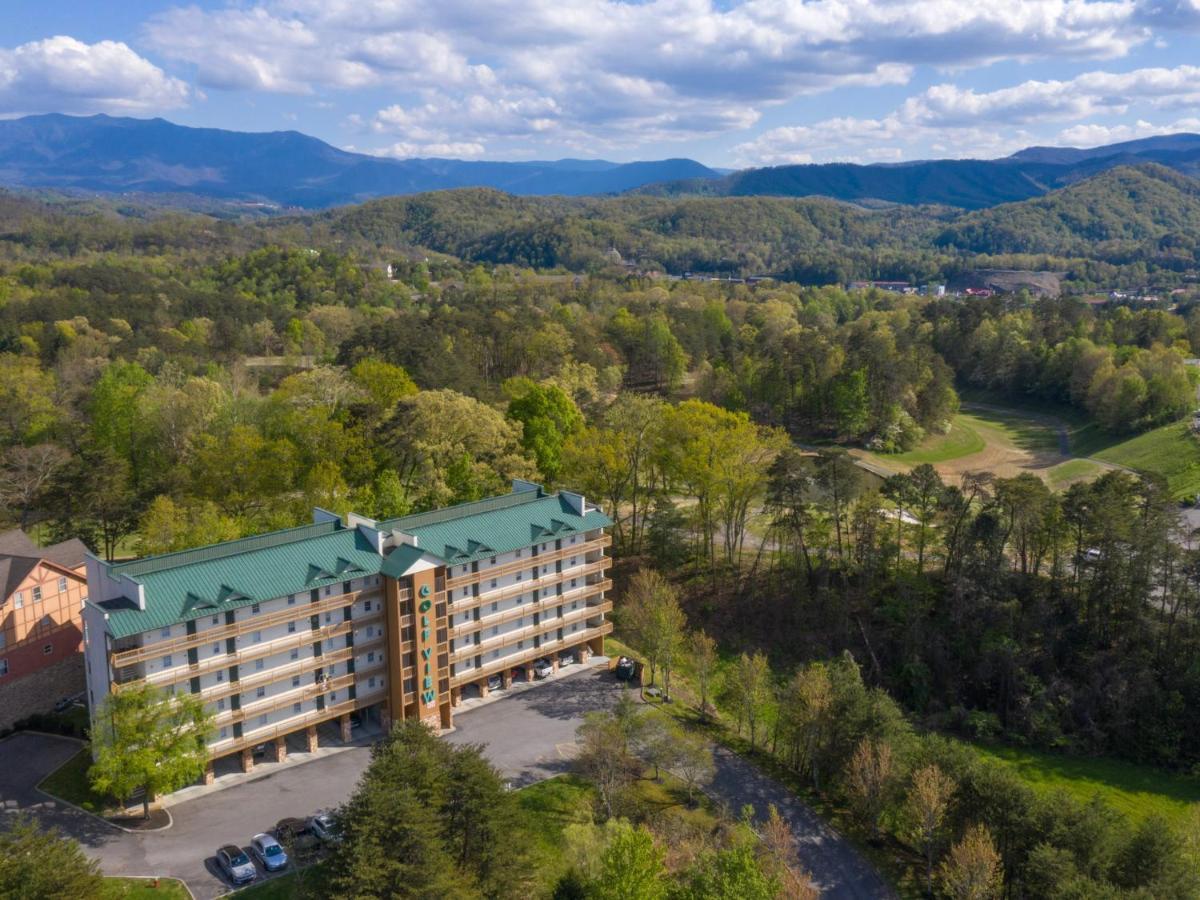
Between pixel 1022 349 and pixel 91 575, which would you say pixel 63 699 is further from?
pixel 1022 349

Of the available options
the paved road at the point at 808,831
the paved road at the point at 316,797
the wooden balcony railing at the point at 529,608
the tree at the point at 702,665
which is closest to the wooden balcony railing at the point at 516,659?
the paved road at the point at 316,797

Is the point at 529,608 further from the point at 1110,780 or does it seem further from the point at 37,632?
the point at 1110,780

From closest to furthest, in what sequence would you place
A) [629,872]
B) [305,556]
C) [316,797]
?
[629,872], [316,797], [305,556]

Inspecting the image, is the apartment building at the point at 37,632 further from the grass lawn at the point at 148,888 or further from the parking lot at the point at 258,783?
the grass lawn at the point at 148,888

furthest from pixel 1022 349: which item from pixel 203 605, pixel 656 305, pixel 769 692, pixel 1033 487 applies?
pixel 203 605

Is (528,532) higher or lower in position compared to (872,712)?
higher

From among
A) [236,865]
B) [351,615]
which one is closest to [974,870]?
[236,865]

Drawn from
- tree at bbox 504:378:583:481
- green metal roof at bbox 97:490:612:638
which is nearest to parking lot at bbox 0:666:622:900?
green metal roof at bbox 97:490:612:638

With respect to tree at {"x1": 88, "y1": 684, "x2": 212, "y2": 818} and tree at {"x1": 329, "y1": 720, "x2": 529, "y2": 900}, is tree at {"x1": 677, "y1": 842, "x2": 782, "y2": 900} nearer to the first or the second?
tree at {"x1": 329, "y1": 720, "x2": 529, "y2": 900}
